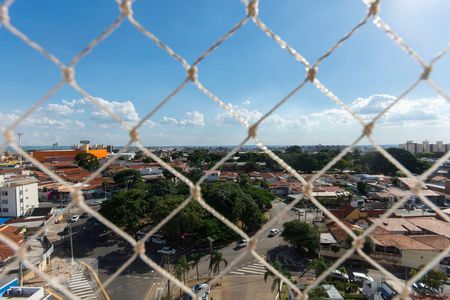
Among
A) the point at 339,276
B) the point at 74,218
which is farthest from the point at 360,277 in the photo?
the point at 74,218

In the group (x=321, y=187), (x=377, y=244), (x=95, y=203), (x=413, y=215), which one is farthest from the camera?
(x=321, y=187)

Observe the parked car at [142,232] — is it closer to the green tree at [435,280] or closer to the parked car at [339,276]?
the parked car at [339,276]

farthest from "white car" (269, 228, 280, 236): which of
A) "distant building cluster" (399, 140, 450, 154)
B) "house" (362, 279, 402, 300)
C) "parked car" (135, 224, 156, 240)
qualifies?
"distant building cluster" (399, 140, 450, 154)

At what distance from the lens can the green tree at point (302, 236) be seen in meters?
6.82

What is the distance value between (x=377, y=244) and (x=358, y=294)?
1783 mm

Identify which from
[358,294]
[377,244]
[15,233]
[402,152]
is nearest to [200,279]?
[358,294]

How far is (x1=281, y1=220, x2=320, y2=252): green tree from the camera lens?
22.4ft

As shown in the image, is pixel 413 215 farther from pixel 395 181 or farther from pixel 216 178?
pixel 216 178

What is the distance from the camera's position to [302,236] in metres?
6.88

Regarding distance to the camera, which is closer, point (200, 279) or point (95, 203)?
point (200, 279)

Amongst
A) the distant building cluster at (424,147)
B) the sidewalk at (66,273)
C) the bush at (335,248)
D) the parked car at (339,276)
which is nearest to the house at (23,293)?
the sidewalk at (66,273)

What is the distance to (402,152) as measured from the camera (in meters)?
19.3

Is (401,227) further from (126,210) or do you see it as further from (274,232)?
(126,210)

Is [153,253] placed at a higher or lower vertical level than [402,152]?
lower
